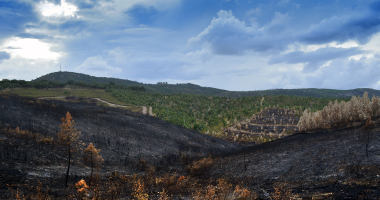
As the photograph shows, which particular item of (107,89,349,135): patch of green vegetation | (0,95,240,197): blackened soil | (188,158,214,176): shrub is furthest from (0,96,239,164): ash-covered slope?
(107,89,349,135): patch of green vegetation

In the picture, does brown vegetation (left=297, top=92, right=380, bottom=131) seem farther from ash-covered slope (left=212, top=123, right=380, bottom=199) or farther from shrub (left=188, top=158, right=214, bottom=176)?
shrub (left=188, top=158, right=214, bottom=176)

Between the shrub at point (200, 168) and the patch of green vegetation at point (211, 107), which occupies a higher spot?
the patch of green vegetation at point (211, 107)

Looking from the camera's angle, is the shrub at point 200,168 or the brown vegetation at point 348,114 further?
the brown vegetation at point 348,114

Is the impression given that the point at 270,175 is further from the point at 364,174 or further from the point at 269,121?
the point at 269,121

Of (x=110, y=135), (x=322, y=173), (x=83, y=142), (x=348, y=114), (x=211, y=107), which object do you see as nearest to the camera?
(x=322, y=173)

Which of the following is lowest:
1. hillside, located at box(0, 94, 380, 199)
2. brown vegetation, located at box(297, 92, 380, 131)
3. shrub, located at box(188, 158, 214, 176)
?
shrub, located at box(188, 158, 214, 176)

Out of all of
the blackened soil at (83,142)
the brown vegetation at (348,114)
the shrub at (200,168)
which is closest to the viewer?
the blackened soil at (83,142)

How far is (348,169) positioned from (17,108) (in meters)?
41.8

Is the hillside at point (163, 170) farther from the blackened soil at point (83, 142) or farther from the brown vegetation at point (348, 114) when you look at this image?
the brown vegetation at point (348, 114)

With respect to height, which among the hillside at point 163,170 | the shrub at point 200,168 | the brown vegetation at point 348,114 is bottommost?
the shrub at point 200,168

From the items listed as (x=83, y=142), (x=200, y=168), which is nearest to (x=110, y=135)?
(x=83, y=142)

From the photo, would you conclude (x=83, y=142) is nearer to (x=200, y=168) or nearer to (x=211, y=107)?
(x=200, y=168)

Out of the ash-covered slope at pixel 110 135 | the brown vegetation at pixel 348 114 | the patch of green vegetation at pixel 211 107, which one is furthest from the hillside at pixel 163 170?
the patch of green vegetation at pixel 211 107

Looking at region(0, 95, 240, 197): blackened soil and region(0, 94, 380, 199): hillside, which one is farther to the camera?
region(0, 95, 240, 197): blackened soil
